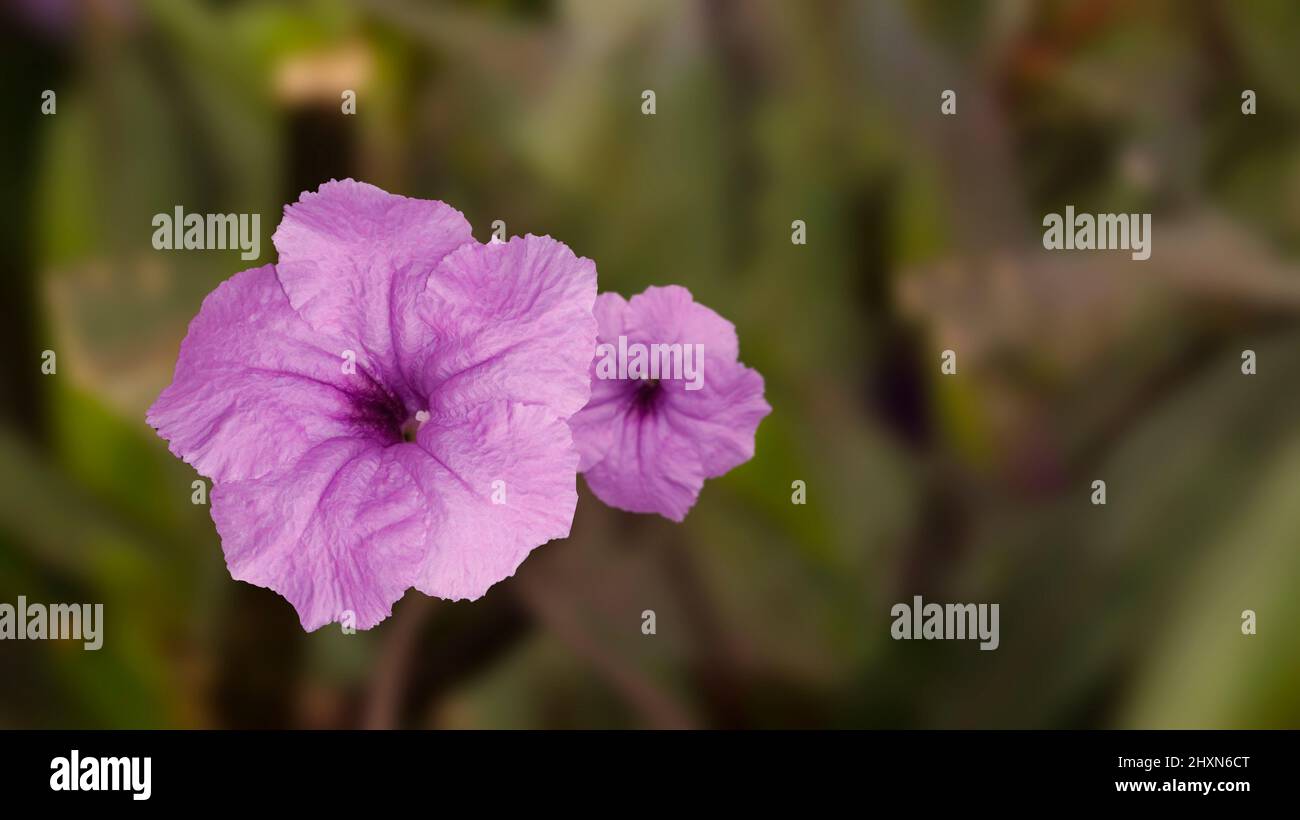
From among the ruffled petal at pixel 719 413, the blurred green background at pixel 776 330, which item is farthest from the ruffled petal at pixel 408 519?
the blurred green background at pixel 776 330

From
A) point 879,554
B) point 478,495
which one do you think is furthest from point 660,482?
point 879,554

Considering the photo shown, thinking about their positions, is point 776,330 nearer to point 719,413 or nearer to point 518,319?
point 719,413

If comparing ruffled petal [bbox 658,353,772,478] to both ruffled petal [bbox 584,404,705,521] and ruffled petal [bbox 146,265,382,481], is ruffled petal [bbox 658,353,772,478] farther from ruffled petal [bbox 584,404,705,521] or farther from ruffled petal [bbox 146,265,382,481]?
ruffled petal [bbox 146,265,382,481]

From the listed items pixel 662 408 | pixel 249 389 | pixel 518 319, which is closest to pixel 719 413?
pixel 662 408

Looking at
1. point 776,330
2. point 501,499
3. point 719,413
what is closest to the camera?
point 501,499

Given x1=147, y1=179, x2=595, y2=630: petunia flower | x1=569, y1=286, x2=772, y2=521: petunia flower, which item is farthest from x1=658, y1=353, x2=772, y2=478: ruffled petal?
x1=147, y1=179, x2=595, y2=630: petunia flower

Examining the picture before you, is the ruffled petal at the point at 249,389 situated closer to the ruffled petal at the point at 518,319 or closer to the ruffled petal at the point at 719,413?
the ruffled petal at the point at 518,319
